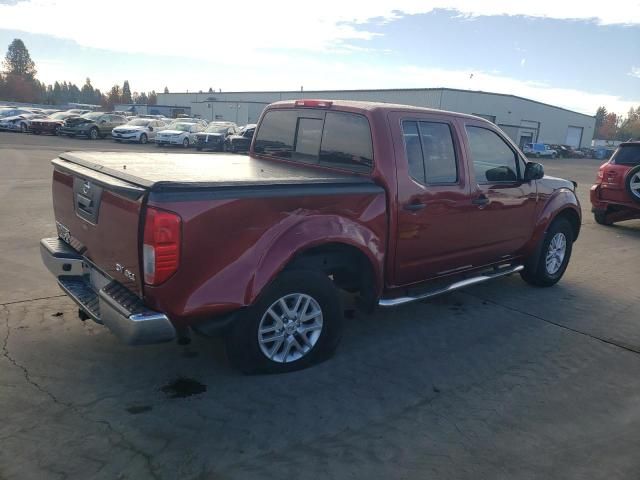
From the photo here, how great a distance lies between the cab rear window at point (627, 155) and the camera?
1009 cm

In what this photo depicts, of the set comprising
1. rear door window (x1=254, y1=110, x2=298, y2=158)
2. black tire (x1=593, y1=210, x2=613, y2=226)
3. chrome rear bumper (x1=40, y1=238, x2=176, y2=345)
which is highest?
rear door window (x1=254, y1=110, x2=298, y2=158)

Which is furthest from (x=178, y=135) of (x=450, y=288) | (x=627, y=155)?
(x=450, y=288)

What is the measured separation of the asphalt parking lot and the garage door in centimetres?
7067

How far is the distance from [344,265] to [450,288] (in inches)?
47.1

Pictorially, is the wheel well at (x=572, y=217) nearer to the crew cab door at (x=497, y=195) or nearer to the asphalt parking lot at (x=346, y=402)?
the crew cab door at (x=497, y=195)

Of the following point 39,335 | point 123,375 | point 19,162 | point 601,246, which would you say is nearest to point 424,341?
point 123,375

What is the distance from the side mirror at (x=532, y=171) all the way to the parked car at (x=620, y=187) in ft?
17.0

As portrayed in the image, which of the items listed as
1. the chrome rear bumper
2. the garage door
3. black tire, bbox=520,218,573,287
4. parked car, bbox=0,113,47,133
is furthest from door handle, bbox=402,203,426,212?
the garage door

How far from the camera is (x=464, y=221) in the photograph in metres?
4.76

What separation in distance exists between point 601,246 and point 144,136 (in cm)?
2579

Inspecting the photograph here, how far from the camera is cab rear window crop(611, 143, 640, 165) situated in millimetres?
10086

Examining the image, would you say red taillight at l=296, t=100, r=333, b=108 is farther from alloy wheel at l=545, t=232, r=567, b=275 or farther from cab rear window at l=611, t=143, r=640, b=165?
cab rear window at l=611, t=143, r=640, b=165

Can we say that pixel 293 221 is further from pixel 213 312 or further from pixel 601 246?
pixel 601 246

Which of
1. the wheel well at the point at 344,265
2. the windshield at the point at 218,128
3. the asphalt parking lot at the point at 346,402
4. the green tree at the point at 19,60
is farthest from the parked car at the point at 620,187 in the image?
the green tree at the point at 19,60
